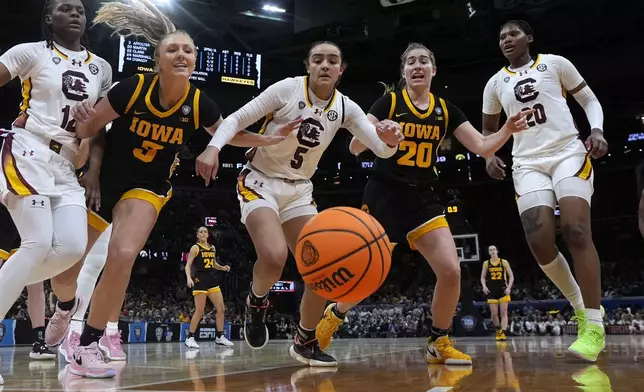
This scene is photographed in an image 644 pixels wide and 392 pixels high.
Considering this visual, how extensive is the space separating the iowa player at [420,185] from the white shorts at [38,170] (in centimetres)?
199

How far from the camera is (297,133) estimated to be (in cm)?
420

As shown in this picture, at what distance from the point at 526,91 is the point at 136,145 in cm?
284

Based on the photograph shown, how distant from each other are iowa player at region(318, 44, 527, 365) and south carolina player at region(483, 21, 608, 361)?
451mm

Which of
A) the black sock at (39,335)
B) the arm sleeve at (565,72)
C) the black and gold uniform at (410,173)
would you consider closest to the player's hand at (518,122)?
the black and gold uniform at (410,173)

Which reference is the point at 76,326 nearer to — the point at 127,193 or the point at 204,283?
the point at 127,193

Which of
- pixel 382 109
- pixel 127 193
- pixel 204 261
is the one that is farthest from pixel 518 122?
pixel 204 261

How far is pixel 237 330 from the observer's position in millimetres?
16938

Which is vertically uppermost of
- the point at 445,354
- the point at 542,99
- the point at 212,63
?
the point at 212,63

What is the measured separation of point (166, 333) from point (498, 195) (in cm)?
1621

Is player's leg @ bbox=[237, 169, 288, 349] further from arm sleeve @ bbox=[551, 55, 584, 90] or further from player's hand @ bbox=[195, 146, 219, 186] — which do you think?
arm sleeve @ bbox=[551, 55, 584, 90]

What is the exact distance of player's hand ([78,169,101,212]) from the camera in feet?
11.9

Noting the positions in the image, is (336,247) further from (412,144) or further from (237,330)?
(237,330)

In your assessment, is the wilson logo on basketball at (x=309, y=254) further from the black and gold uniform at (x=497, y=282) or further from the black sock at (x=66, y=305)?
the black and gold uniform at (x=497, y=282)

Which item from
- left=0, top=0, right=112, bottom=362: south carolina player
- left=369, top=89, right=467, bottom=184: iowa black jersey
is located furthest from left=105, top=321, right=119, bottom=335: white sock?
left=369, top=89, right=467, bottom=184: iowa black jersey
